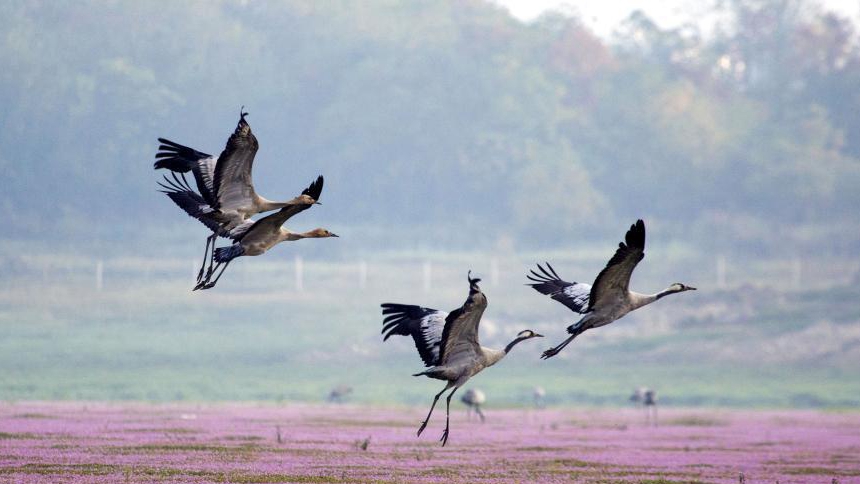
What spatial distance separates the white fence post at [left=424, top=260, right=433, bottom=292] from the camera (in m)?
81.9

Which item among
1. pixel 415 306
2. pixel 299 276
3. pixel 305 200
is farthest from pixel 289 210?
pixel 299 276

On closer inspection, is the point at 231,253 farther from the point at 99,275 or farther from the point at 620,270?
the point at 99,275

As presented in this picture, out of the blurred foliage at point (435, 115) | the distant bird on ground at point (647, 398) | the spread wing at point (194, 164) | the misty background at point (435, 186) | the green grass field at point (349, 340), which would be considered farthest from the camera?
the blurred foliage at point (435, 115)

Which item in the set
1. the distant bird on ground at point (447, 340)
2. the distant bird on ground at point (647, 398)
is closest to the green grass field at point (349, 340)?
the distant bird on ground at point (647, 398)

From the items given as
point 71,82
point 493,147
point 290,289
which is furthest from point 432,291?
point 71,82

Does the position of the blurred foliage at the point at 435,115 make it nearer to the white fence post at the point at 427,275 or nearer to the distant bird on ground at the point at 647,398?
the white fence post at the point at 427,275

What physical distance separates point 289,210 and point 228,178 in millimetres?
1125

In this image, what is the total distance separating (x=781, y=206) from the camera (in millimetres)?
97812

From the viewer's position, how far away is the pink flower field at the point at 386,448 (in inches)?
937

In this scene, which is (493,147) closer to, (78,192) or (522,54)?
(522,54)

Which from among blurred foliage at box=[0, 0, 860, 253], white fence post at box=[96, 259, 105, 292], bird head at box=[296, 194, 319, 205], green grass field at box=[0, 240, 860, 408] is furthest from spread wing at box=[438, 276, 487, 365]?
blurred foliage at box=[0, 0, 860, 253]

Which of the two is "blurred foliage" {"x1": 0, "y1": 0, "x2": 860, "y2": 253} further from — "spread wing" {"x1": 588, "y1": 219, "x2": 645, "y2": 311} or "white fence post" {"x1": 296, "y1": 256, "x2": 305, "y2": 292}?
"spread wing" {"x1": 588, "y1": 219, "x2": 645, "y2": 311}

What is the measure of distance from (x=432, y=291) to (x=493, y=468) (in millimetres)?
55050

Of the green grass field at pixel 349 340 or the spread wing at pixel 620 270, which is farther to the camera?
the green grass field at pixel 349 340
